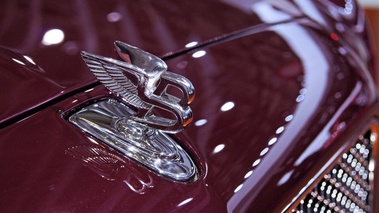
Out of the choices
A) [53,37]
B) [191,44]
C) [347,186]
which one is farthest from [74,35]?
[347,186]

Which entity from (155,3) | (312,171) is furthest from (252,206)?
(155,3)

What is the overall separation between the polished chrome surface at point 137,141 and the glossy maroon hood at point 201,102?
0.01 metres

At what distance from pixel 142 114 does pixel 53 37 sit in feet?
0.61

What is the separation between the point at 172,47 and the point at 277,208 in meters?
0.27

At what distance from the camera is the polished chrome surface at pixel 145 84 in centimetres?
61

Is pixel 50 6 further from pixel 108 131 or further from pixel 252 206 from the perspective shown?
pixel 252 206

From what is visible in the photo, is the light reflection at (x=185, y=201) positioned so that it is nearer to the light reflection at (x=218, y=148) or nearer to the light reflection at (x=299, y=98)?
the light reflection at (x=218, y=148)

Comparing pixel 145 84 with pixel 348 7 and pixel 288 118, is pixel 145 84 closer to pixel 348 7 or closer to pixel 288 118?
pixel 288 118


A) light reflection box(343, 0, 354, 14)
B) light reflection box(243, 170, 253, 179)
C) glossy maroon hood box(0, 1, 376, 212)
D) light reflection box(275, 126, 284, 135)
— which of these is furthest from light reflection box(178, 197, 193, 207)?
light reflection box(343, 0, 354, 14)

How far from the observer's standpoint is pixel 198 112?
727 mm

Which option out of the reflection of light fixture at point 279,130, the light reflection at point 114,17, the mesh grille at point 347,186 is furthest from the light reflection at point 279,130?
the light reflection at point 114,17

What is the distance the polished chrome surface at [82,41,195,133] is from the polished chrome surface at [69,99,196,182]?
0.02 meters

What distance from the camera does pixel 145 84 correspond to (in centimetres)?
61

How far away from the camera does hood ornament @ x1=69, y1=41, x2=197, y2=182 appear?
2.02ft
